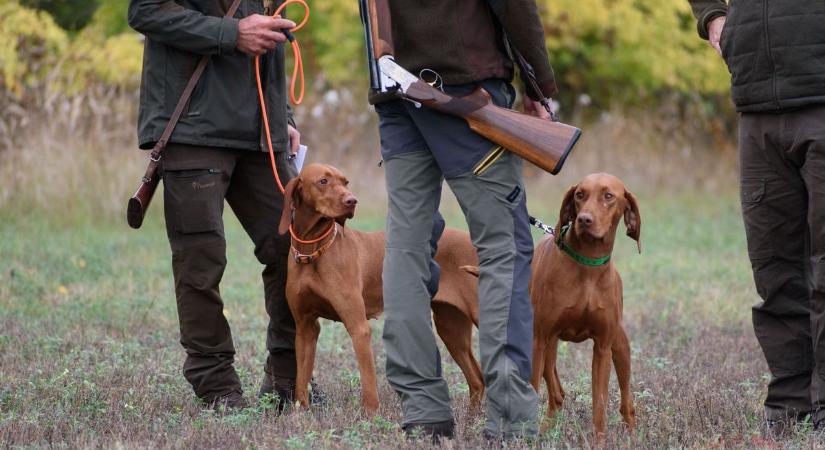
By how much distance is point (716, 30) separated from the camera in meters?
5.39

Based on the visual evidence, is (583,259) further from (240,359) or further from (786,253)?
(240,359)

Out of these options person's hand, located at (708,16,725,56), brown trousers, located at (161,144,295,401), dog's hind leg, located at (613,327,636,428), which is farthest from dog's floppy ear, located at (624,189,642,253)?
brown trousers, located at (161,144,295,401)

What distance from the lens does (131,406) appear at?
18.0ft

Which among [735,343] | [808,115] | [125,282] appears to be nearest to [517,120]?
[808,115]

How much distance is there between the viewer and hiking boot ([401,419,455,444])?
4.69m

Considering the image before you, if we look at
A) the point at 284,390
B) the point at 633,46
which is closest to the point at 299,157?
the point at 284,390

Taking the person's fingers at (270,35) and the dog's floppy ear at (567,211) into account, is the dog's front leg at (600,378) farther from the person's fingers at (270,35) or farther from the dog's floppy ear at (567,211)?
the person's fingers at (270,35)

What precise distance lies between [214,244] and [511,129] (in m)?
1.72

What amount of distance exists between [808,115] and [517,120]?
1313 millimetres

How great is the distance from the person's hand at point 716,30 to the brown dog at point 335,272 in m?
1.52

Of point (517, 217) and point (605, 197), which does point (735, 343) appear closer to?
point (605, 197)

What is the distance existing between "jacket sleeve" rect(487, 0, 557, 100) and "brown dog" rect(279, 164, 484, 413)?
47.5 inches

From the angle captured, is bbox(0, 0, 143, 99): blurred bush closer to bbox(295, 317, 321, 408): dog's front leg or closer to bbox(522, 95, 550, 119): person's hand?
bbox(295, 317, 321, 408): dog's front leg

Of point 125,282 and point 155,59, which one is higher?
point 155,59
